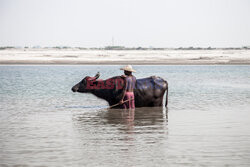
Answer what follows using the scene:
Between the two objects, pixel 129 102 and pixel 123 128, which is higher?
pixel 129 102

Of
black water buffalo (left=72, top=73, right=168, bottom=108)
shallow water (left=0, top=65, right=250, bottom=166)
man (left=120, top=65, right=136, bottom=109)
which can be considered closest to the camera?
shallow water (left=0, top=65, right=250, bottom=166)

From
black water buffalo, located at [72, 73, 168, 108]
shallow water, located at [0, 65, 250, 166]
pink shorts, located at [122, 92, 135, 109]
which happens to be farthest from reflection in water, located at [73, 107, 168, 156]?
black water buffalo, located at [72, 73, 168, 108]

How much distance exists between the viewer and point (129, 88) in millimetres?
14844

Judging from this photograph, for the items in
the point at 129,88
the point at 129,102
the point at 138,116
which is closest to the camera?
the point at 138,116

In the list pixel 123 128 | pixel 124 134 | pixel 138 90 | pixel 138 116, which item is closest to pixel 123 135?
pixel 124 134

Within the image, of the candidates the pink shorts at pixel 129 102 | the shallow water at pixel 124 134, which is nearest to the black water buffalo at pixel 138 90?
the pink shorts at pixel 129 102

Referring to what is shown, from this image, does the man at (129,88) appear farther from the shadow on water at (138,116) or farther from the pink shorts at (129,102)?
the shadow on water at (138,116)

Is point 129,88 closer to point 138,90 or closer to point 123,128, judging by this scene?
point 138,90

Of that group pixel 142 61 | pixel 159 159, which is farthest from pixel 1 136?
pixel 142 61

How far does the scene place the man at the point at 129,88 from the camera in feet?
48.4

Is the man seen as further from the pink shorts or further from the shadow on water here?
the shadow on water

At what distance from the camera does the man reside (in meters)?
14.7

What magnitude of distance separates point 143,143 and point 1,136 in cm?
337

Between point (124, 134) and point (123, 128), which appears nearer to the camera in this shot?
point (124, 134)
